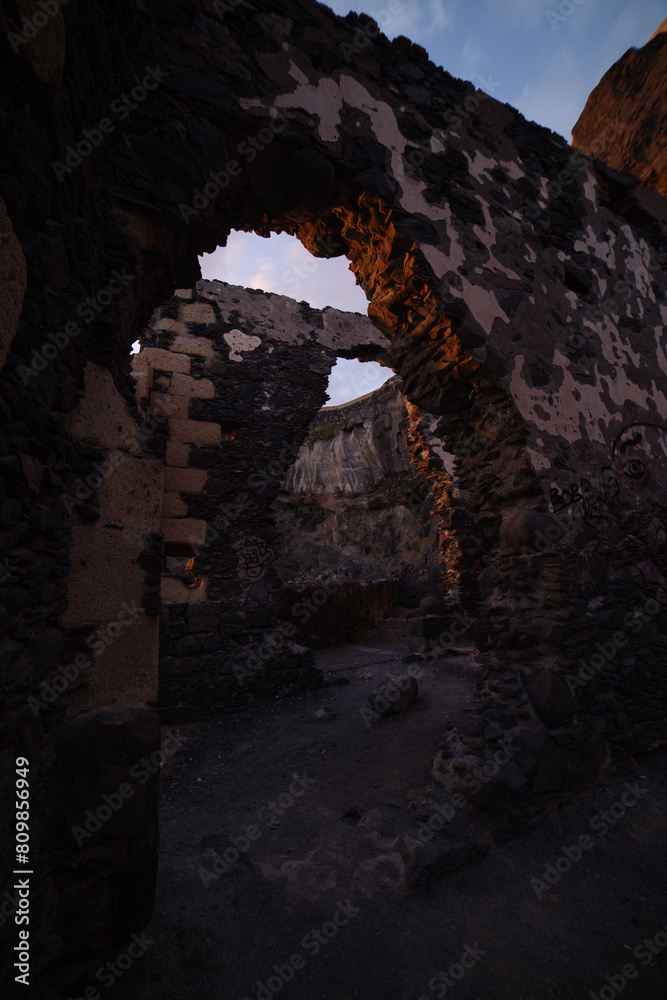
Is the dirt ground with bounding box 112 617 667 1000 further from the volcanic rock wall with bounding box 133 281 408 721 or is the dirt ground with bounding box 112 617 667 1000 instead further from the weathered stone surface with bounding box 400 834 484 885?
the volcanic rock wall with bounding box 133 281 408 721

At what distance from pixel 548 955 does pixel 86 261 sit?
3.07 meters

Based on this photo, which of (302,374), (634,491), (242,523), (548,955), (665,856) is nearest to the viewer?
(548,955)

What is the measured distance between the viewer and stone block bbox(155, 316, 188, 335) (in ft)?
18.3

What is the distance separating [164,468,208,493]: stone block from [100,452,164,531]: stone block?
3.54 metres

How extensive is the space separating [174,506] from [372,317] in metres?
3.29

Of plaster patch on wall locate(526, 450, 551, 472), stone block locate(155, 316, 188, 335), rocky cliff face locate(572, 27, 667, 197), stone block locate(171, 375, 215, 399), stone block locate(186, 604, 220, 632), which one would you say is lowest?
stone block locate(186, 604, 220, 632)

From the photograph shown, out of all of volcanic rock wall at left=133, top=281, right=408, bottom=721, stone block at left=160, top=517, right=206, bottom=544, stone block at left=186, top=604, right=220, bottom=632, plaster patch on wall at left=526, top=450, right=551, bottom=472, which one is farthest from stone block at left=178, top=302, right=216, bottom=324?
plaster patch on wall at left=526, top=450, right=551, bottom=472

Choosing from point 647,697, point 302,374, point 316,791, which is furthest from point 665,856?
point 302,374

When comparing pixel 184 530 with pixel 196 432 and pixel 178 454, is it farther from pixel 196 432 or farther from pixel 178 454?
pixel 196 432

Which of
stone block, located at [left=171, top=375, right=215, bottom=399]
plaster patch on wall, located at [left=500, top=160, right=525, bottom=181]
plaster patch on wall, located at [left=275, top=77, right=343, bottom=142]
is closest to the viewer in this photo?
plaster patch on wall, located at [left=275, top=77, right=343, bottom=142]

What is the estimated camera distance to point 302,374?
6.29m

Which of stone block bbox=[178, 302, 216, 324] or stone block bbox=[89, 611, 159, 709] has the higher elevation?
stone block bbox=[178, 302, 216, 324]

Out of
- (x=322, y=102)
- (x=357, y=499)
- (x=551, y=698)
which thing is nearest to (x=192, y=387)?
(x=322, y=102)

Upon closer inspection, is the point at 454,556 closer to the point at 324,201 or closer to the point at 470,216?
the point at 470,216
